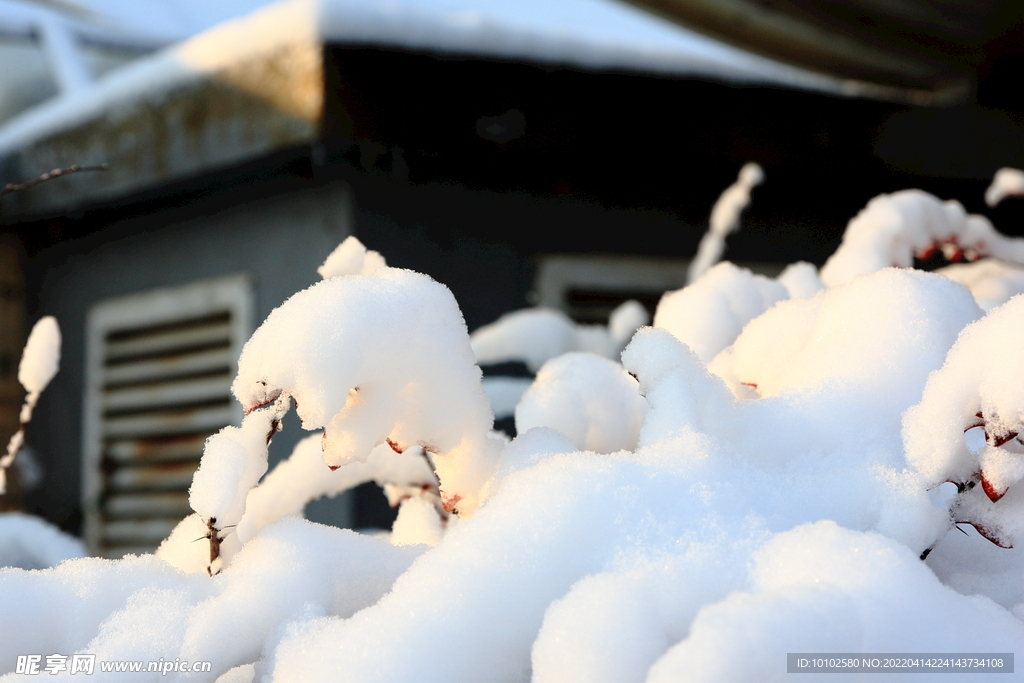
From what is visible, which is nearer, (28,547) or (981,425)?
(981,425)

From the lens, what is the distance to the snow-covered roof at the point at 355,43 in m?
2.47

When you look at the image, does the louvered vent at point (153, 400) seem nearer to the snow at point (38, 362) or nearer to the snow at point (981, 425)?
the snow at point (38, 362)

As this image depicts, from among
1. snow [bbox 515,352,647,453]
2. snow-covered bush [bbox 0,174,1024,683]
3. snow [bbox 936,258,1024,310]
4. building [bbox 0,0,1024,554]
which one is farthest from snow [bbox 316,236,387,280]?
building [bbox 0,0,1024,554]

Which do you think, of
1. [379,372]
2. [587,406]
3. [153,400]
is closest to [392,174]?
[153,400]

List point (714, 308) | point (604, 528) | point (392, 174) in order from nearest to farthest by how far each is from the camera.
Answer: point (604, 528), point (714, 308), point (392, 174)

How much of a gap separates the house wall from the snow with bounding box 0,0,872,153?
18.5 inches

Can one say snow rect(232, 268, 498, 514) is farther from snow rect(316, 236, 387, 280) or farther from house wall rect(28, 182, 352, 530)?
house wall rect(28, 182, 352, 530)

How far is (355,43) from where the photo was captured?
246 centimetres

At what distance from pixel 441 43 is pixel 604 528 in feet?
7.60

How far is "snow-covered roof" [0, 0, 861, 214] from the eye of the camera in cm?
247

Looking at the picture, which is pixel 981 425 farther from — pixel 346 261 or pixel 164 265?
pixel 164 265

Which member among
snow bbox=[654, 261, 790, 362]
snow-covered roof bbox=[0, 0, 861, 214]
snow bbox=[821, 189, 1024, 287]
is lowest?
snow bbox=[654, 261, 790, 362]

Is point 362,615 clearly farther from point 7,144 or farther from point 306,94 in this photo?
point 7,144

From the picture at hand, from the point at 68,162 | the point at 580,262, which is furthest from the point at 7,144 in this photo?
the point at 580,262
